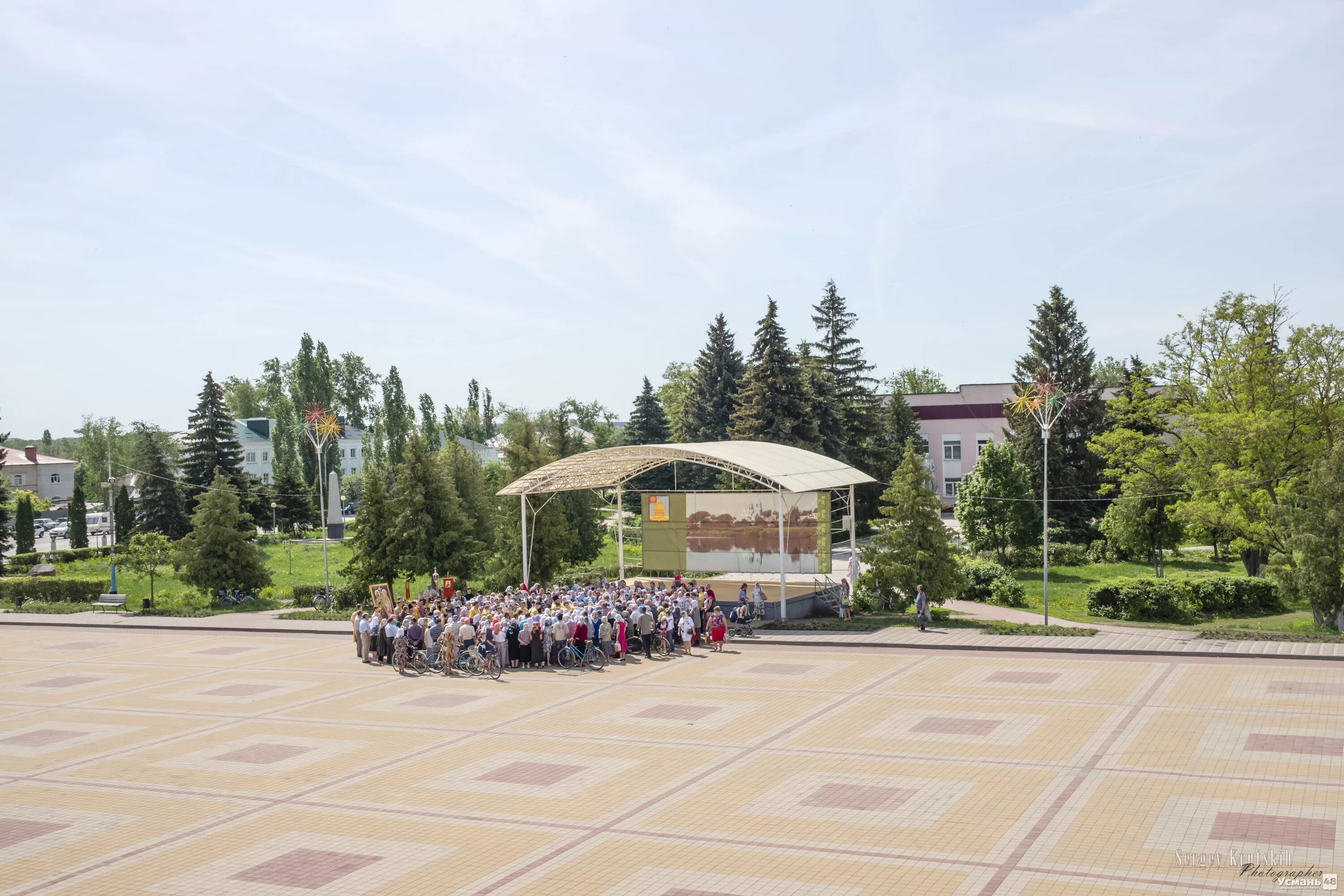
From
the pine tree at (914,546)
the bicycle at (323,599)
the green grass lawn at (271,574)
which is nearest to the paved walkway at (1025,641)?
the pine tree at (914,546)

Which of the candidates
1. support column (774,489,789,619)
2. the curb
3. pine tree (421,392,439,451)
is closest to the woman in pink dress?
the curb

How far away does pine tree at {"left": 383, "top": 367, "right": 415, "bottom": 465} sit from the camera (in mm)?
83125

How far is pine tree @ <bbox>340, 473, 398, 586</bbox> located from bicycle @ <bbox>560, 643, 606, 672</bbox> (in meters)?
17.4

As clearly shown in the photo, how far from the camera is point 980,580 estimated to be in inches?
1590

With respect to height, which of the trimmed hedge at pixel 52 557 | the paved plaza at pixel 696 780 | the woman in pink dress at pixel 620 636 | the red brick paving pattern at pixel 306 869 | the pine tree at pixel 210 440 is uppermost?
the pine tree at pixel 210 440

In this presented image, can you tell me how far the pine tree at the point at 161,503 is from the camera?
6731 centimetres

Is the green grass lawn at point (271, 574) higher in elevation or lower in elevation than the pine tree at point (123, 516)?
lower

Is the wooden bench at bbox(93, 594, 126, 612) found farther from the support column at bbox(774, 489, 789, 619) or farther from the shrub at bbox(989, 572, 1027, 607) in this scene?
the shrub at bbox(989, 572, 1027, 607)

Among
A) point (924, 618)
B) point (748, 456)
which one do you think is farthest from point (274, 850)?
point (748, 456)

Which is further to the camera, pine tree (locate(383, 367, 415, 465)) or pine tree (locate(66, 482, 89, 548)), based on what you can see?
pine tree (locate(383, 367, 415, 465))

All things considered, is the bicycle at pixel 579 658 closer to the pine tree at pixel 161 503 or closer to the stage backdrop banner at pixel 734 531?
the stage backdrop banner at pixel 734 531

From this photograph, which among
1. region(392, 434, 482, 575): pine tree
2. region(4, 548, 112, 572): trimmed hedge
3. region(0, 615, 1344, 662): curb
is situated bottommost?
region(0, 615, 1344, 662): curb

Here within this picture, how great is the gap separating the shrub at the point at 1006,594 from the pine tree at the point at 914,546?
26.1ft

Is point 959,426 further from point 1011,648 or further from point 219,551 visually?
point 1011,648
